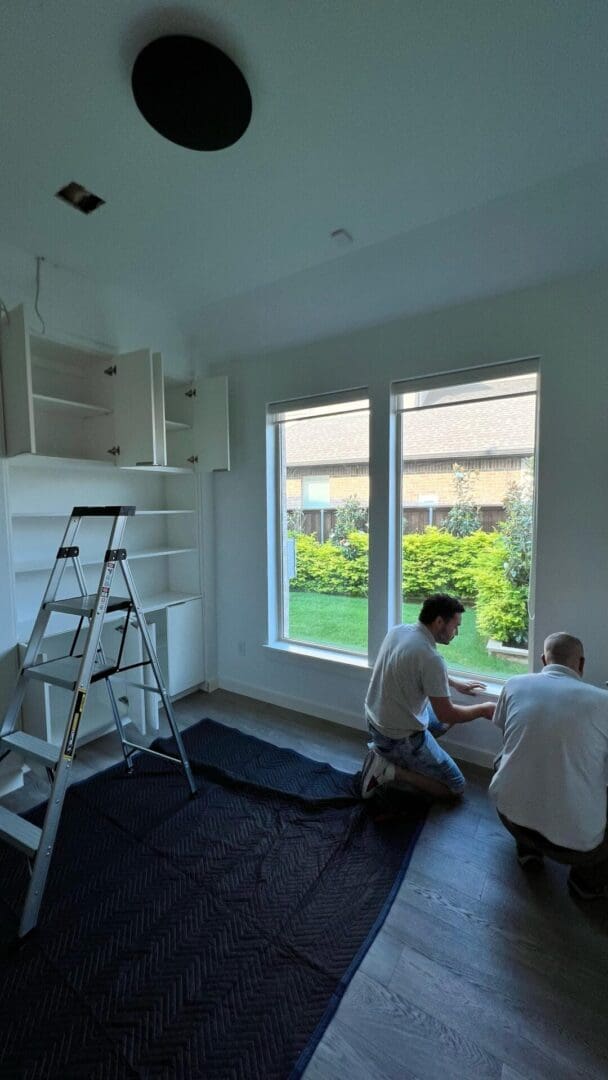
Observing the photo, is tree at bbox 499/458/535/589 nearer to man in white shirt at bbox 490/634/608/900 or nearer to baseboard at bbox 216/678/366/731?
man in white shirt at bbox 490/634/608/900

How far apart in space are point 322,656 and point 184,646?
3.71ft

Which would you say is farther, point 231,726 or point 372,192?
point 231,726

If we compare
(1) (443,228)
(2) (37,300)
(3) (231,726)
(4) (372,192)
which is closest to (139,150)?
(4) (372,192)

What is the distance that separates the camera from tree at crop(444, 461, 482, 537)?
269cm

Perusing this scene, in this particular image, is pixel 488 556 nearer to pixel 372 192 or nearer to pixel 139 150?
pixel 372 192

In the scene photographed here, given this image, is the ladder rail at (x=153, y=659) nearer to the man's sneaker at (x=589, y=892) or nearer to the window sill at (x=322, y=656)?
the window sill at (x=322, y=656)

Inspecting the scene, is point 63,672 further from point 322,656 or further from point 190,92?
point 190,92

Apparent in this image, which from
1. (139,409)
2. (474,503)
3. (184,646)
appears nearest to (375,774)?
(474,503)

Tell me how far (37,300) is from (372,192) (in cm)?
201

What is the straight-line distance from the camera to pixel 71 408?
2.78 meters

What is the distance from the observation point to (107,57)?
4.24 ft

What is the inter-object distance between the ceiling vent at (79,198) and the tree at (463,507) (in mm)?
2382

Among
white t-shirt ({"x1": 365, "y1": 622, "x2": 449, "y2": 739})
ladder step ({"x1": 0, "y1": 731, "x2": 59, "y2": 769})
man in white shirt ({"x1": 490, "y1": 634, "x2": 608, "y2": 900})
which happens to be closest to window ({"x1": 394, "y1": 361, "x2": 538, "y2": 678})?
white t-shirt ({"x1": 365, "y1": 622, "x2": 449, "y2": 739})

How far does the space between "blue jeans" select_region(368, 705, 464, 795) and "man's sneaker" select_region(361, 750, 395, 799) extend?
1.3 inches
